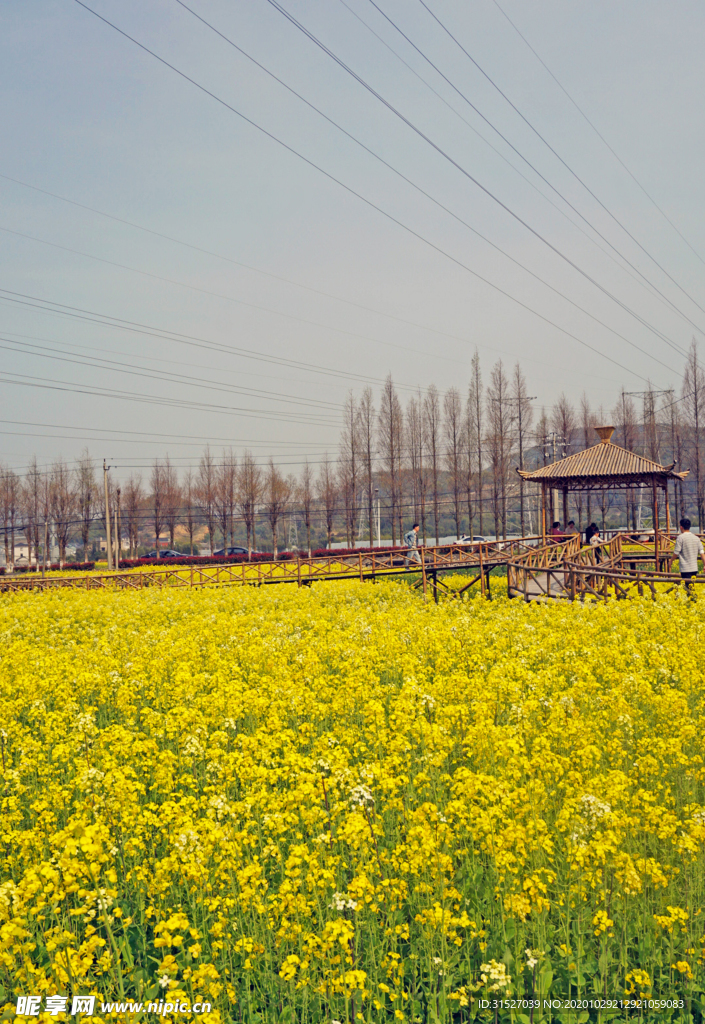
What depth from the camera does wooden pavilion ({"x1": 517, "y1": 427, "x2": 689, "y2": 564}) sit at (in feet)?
79.6

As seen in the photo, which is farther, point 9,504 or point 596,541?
point 9,504

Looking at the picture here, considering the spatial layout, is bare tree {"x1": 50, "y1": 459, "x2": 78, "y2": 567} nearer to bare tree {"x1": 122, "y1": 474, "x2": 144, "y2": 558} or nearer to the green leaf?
bare tree {"x1": 122, "y1": 474, "x2": 144, "y2": 558}

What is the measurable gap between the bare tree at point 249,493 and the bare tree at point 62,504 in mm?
15021

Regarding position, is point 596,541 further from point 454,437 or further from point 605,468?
point 454,437

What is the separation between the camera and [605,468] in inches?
972

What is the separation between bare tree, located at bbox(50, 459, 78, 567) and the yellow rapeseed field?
2207 inches

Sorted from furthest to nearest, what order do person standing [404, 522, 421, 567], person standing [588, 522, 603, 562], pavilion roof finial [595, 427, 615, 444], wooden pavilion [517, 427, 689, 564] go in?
pavilion roof finial [595, 427, 615, 444] < person standing [588, 522, 603, 562] < wooden pavilion [517, 427, 689, 564] < person standing [404, 522, 421, 567]

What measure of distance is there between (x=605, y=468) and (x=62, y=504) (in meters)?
51.7

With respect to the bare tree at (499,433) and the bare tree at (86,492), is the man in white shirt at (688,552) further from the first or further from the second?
the bare tree at (86,492)

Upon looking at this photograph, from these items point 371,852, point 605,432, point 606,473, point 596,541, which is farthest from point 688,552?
point 371,852

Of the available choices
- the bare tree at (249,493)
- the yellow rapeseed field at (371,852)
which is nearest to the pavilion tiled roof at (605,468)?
the yellow rapeseed field at (371,852)

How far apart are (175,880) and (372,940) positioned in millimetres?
1578

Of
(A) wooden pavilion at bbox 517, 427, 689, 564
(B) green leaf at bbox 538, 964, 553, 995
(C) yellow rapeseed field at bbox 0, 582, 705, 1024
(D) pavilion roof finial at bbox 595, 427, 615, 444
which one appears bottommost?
(B) green leaf at bbox 538, 964, 553, 995

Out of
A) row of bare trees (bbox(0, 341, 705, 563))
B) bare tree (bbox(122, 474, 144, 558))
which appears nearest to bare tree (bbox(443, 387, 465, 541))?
row of bare trees (bbox(0, 341, 705, 563))
